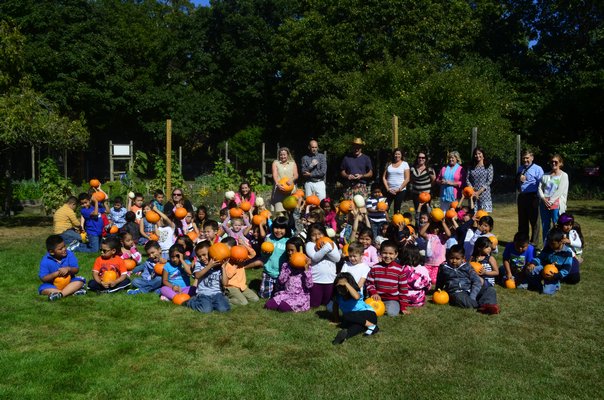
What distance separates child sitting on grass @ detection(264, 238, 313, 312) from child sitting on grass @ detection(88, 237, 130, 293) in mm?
2359

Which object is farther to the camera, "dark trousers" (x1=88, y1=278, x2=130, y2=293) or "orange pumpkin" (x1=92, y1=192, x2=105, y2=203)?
"orange pumpkin" (x1=92, y1=192, x2=105, y2=203)

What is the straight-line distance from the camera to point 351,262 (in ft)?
25.1

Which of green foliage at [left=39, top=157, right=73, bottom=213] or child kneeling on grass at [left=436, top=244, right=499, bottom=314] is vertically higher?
green foliage at [left=39, top=157, right=73, bottom=213]

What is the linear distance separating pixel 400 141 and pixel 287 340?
1560 cm

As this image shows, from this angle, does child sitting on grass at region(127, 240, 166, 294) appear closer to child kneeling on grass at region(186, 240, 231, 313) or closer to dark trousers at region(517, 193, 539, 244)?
child kneeling on grass at region(186, 240, 231, 313)

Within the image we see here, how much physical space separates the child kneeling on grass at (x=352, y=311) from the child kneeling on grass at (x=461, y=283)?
1.64 meters

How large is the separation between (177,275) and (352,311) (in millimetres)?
3089

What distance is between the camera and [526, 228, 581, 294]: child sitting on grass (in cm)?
859

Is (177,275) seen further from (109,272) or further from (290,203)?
(290,203)

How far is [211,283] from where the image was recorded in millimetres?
7934

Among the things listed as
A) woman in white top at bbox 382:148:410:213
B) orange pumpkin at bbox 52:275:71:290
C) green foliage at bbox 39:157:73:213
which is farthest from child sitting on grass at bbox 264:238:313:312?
green foliage at bbox 39:157:73:213

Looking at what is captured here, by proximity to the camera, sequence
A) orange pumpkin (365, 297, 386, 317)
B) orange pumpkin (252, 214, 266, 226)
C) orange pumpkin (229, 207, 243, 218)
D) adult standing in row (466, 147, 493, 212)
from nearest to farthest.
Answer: orange pumpkin (365, 297, 386, 317)
orange pumpkin (252, 214, 266, 226)
orange pumpkin (229, 207, 243, 218)
adult standing in row (466, 147, 493, 212)

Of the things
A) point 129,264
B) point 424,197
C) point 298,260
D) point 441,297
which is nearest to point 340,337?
point 298,260

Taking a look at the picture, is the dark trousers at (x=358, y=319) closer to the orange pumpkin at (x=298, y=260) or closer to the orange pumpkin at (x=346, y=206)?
the orange pumpkin at (x=298, y=260)
